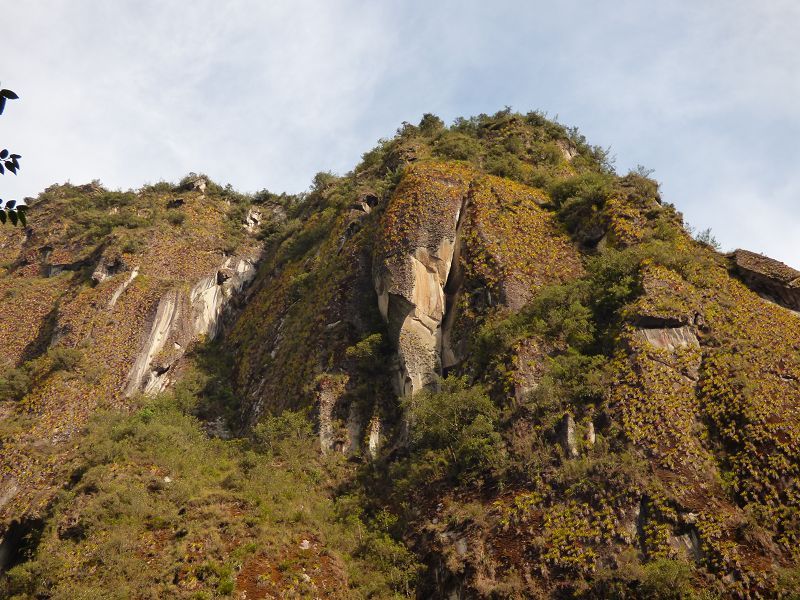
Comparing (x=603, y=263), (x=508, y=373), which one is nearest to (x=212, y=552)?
(x=508, y=373)

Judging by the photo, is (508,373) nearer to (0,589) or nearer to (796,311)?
(796,311)

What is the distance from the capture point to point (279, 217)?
49250 millimetres

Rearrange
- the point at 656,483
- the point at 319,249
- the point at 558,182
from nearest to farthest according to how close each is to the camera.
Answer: the point at 656,483, the point at 558,182, the point at 319,249

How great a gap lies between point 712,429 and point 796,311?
25.0ft

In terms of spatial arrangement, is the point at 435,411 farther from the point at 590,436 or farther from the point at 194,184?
the point at 194,184

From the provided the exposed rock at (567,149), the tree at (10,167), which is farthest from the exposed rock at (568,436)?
the exposed rock at (567,149)

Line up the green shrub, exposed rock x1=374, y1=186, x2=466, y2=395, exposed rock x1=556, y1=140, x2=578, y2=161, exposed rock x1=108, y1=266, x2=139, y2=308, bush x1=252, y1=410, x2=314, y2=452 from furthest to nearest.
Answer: exposed rock x1=556, y1=140, x2=578, y2=161 < exposed rock x1=108, y1=266, x2=139, y2=308 < exposed rock x1=374, y1=186, x2=466, y2=395 < bush x1=252, y1=410, x2=314, y2=452 < the green shrub

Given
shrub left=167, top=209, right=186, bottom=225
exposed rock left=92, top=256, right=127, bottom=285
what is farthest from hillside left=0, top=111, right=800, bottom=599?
shrub left=167, top=209, right=186, bottom=225

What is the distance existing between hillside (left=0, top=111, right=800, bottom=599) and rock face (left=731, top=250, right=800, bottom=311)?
99mm

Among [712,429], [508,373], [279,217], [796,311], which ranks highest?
[279,217]

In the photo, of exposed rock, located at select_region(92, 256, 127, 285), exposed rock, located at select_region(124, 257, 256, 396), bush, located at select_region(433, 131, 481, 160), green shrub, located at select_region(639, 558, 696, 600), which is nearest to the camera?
green shrub, located at select_region(639, 558, 696, 600)

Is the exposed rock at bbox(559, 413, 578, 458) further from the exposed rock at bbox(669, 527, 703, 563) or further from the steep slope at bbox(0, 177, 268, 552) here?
the steep slope at bbox(0, 177, 268, 552)

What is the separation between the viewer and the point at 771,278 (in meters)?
23.5

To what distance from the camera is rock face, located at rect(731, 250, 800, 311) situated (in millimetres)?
23156
